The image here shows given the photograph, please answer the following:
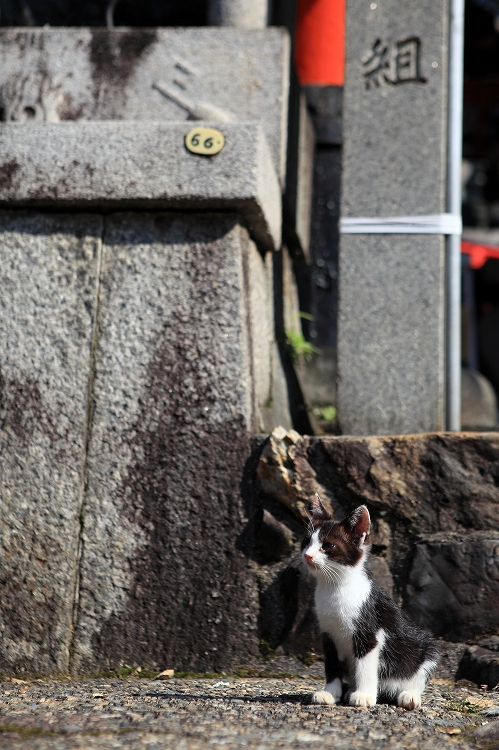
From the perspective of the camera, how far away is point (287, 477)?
3145 mm

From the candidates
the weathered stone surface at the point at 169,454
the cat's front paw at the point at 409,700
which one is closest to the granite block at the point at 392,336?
the weathered stone surface at the point at 169,454

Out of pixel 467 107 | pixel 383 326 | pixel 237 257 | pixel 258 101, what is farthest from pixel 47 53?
pixel 467 107

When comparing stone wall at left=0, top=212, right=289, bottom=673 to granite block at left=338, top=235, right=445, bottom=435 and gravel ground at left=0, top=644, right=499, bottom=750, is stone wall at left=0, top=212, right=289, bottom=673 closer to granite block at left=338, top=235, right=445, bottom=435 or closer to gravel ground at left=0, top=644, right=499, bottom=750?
gravel ground at left=0, top=644, right=499, bottom=750

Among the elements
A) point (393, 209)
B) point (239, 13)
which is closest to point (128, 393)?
point (393, 209)

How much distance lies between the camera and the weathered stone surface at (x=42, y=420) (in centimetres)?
317

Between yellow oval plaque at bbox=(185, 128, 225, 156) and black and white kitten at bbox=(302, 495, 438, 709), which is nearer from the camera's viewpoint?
black and white kitten at bbox=(302, 495, 438, 709)

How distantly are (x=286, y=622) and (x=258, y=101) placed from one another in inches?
98.4

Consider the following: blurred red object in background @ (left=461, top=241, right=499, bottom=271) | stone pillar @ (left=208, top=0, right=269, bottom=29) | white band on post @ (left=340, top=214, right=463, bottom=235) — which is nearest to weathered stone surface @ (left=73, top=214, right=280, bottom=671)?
white band on post @ (left=340, top=214, right=463, bottom=235)

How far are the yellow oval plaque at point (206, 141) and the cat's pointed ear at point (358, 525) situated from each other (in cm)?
162

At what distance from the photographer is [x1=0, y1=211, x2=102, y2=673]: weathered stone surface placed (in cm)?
317

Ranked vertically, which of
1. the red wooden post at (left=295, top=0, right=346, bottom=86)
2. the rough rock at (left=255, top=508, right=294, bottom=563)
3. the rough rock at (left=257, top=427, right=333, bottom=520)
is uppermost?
the red wooden post at (left=295, top=0, right=346, bottom=86)

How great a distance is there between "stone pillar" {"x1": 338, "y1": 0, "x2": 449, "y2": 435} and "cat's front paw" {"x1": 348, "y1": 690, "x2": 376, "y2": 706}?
1442mm

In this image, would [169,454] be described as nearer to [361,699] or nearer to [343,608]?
[343,608]

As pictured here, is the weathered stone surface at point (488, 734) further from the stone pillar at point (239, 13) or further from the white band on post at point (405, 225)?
the stone pillar at point (239, 13)
